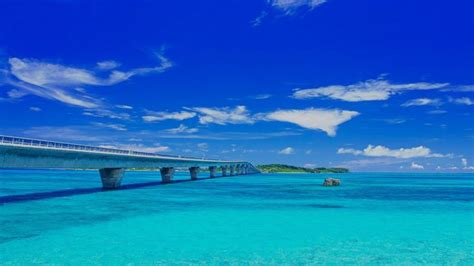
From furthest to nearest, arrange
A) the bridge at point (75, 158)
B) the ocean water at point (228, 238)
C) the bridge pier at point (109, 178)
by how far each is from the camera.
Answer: the bridge pier at point (109, 178)
the bridge at point (75, 158)
the ocean water at point (228, 238)

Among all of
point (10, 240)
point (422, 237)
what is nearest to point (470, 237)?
point (422, 237)

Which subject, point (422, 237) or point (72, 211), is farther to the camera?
point (72, 211)

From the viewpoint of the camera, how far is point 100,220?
2817cm

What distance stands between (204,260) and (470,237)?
17.0m

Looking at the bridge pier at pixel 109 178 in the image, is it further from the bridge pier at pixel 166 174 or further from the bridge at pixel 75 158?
the bridge pier at pixel 166 174

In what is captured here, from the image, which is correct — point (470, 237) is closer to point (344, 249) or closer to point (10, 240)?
point (344, 249)

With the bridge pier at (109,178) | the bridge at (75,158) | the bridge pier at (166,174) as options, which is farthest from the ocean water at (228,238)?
the bridge pier at (166,174)

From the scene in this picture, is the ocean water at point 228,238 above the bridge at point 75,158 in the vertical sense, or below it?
below

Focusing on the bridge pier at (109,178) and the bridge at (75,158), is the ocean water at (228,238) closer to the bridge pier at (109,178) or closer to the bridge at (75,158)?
the bridge at (75,158)

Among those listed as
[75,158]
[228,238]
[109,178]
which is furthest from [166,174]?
[228,238]

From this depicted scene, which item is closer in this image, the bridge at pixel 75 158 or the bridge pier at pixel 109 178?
the bridge at pixel 75 158

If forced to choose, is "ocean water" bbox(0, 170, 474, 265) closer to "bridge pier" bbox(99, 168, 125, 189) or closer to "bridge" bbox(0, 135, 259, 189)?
"bridge" bbox(0, 135, 259, 189)

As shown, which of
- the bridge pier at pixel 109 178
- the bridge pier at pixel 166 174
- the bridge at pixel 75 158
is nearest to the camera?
the bridge at pixel 75 158

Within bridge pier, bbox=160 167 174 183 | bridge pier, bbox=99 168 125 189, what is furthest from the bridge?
bridge pier, bbox=160 167 174 183
